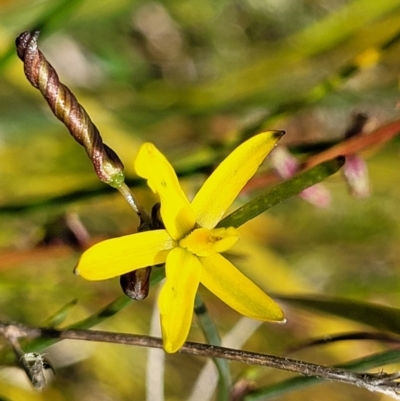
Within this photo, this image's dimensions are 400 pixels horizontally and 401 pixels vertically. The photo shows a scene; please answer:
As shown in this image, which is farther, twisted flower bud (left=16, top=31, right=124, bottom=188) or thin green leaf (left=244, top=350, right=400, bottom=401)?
thin green leaf (left=244, top=350, right=400, bottom=401)

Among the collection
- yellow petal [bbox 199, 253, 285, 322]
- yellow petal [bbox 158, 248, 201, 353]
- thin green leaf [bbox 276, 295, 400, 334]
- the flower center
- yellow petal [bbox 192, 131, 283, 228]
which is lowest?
thin green leaf [bbox 276, 295, 400, 334]

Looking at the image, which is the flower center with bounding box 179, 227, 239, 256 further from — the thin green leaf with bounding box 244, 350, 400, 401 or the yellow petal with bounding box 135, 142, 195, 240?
the thin green leaf with bounding box 244, 350, 400, 401

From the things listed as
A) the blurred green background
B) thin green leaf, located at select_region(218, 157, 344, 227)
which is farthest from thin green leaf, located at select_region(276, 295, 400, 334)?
the blurred green background

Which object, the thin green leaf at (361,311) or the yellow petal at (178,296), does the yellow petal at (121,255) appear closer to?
the yellow petal at (178,296)

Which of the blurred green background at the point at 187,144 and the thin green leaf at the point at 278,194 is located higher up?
the thin green leaf at the point at 278,194

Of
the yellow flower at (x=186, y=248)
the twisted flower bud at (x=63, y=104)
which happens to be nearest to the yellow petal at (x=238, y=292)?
the yellow flower at (x=186, y=248)

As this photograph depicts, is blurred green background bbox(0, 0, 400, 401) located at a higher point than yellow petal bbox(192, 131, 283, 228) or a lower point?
lower

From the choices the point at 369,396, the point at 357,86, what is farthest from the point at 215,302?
the point at 357,86
